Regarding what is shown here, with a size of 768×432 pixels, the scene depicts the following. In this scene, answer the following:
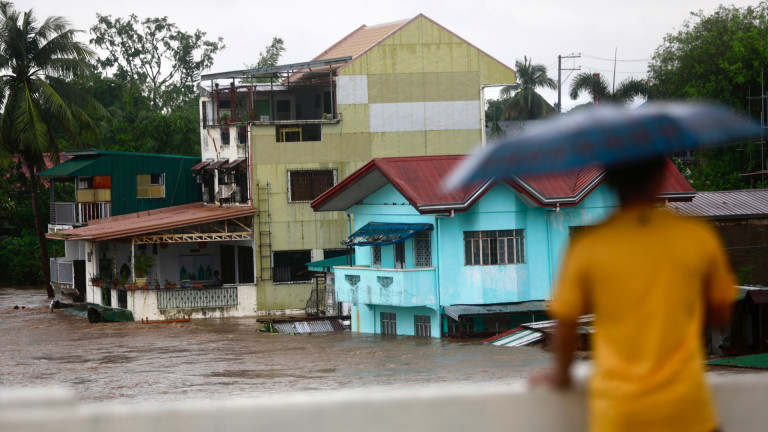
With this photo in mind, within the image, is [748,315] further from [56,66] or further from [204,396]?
[56,66]

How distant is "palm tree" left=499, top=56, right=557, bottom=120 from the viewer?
65688 millimetres

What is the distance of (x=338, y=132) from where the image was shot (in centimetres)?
3466

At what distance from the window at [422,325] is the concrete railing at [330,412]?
2405 cm

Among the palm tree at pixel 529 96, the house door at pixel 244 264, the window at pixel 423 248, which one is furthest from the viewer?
the palm tree at pixel 529 96

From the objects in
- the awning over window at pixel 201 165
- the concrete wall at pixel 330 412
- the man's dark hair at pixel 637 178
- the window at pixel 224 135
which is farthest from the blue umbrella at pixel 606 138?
the awning over window at pixel 201 165

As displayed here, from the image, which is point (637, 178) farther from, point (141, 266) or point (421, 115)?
point (141, 266)

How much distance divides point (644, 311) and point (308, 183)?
31.7 meters

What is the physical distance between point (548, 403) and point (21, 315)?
116 ft

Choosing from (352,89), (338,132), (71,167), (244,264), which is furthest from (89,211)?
(352,89)

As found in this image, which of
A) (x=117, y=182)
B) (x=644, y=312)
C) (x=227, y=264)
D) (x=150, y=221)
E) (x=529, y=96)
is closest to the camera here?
(x=644, y=312)

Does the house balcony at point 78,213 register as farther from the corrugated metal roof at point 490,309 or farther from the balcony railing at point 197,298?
the corrugated metal roof at point 490,309

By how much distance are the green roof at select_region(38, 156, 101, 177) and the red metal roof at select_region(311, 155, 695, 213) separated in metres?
13.1

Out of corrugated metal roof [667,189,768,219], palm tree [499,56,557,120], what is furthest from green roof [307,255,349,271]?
palm tree [499,56,557,120]

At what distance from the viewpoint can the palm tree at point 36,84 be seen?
39.8 meters
